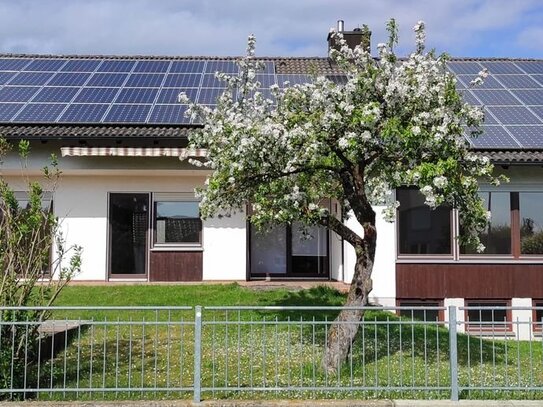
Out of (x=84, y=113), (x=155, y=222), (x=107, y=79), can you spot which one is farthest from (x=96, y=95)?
(x=155, y=222)

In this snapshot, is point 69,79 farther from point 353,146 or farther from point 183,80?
point 353,146

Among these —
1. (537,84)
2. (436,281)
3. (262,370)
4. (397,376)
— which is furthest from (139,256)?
(537,84)

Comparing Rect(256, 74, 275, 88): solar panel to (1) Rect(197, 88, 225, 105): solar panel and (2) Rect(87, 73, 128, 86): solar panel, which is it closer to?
(1) Rect(197, 88, 225, 105): solar panel

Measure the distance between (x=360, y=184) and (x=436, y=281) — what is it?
7.39 metres

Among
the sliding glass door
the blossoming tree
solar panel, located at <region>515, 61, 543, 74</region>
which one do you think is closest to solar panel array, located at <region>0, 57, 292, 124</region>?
the sliding glass door

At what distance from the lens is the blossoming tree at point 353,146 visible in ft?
25.2

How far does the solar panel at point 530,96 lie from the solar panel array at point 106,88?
6.49 meters

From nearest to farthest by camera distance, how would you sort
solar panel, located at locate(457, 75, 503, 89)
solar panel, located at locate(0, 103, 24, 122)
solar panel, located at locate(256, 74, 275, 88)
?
solar panel, located at locate(0, 103, 24, 122) < solar panel, located at locate(457, 75, 503, 89) < solar panel, located at locate(256, 74, 275, 88)

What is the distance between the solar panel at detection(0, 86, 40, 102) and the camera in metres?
17.1

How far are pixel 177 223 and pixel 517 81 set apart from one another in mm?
11375

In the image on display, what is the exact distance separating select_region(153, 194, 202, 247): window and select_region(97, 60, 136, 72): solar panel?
19.8ft

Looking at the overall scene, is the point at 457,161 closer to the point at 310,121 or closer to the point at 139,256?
the point at 310,121

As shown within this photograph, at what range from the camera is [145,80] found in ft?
62.1

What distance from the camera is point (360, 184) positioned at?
8.84 m
